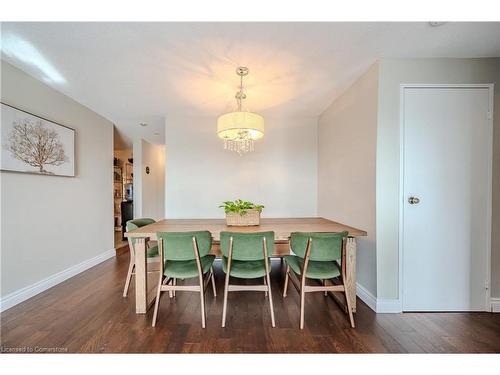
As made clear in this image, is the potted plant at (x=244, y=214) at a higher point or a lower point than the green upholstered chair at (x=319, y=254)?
higher

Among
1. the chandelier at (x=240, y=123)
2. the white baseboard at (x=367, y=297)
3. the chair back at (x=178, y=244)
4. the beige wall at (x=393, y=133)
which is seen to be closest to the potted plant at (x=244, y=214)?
the chair back at (x=178, y=244)

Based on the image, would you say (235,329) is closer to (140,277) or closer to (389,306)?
(140,277)

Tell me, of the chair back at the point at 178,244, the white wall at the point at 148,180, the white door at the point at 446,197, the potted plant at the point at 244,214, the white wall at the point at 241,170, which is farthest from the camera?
the white wall at the point at 148,180

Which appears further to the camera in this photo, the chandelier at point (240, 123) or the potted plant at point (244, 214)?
the potted plant at point (244, 214)

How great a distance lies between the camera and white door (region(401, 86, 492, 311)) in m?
1.98

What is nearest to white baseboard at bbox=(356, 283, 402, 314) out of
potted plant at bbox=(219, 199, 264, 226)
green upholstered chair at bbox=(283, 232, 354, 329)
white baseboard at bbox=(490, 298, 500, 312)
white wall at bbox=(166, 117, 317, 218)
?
green upholstered chair at bbox=(283, 232, 354, 329)

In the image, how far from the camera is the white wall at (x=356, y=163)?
209 centimetres

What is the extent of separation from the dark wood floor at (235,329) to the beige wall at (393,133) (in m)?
0.38

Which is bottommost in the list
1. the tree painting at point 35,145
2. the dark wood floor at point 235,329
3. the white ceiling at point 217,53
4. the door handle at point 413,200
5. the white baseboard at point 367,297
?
the dark wood floor at point 235,329

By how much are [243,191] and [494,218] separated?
9.30 feet

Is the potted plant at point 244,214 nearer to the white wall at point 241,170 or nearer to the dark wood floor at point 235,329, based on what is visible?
the dark wood floor at point 235,329

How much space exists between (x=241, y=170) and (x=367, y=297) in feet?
7.75
